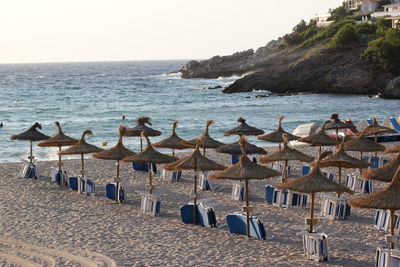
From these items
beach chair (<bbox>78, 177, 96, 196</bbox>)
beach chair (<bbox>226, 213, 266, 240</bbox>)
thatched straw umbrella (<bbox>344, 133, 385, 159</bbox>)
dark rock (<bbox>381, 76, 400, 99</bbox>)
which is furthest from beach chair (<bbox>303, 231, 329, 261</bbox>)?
dark rock (<bbox>381, 76, 400, 99</bbox>)

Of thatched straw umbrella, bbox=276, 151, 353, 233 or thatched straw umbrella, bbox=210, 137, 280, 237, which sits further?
thatched straw umbrella, bbox=210, 137, 280, 237

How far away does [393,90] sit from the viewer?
56094mm

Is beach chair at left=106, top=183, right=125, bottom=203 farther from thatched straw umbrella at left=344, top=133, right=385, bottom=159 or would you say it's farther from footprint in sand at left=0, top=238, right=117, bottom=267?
thatched straw umbrella at left=344, top=133, right=385, bottom=159

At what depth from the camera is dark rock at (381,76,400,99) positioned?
56.1m

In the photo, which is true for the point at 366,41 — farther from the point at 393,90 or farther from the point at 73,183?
the point at 73,183

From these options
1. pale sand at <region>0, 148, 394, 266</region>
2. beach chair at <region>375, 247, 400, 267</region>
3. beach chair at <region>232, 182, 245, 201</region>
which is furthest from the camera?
beach chair at <region>232, 182, 245, 201</region>

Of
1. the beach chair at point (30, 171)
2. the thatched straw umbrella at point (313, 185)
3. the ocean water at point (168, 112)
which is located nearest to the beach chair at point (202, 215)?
the thatched straw umbrella at point (313, 185)

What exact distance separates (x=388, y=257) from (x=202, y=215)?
4938mm

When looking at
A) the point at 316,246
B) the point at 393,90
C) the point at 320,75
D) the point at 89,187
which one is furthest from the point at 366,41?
the point at 316,246

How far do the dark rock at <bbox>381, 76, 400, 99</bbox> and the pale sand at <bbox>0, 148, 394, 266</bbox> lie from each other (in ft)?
130

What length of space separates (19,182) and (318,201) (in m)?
9.05

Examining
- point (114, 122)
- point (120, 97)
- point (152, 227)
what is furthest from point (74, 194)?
point (120, 97)

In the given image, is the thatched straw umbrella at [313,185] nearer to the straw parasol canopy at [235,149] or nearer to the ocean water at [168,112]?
the straw parasol canopy at [235,149]

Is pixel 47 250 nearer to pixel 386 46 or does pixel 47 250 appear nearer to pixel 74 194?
pixel 74 194
